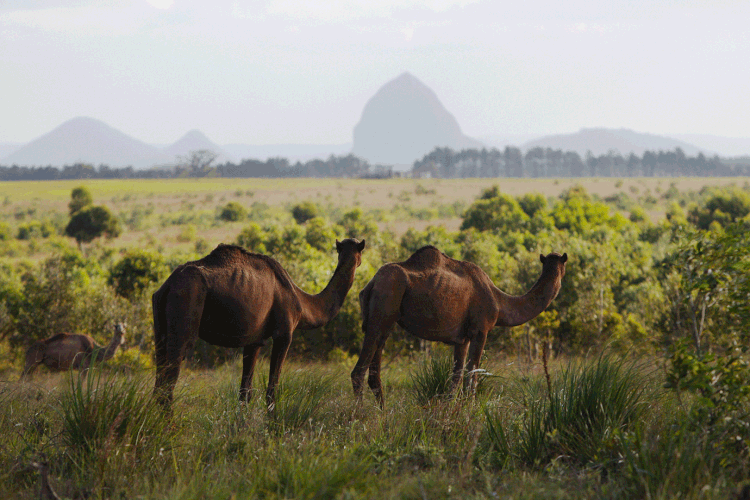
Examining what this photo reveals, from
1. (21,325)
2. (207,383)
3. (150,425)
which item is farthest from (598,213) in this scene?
(150,425)

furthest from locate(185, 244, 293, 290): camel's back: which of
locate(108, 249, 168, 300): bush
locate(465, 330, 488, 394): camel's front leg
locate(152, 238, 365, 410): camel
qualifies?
locate(108, 249, 168, 300): bush

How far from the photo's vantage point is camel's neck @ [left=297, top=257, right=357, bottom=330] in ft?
25.3

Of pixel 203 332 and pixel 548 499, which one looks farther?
pixel 203 332

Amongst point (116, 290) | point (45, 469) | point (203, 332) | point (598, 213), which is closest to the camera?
point (45, 469)

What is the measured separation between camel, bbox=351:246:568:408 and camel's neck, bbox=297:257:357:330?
1.18 ft

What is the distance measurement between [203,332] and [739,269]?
5246mm

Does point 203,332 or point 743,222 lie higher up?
point 743,222

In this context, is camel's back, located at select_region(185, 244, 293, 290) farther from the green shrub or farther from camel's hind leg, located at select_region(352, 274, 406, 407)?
the green shrub

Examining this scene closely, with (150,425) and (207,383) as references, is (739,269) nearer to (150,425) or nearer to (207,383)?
(150,425)

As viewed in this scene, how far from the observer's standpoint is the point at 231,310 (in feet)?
22.3

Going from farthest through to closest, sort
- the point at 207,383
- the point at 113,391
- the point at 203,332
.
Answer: the point at 207,383 → the point at 203,332 → the point at 113,391

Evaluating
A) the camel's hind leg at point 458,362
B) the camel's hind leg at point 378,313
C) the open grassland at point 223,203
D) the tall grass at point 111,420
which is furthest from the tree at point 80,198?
the tall grass at point 111,420

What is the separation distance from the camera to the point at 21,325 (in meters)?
21.8

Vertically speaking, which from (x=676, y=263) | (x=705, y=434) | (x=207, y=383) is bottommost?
(x=207, y=383)
